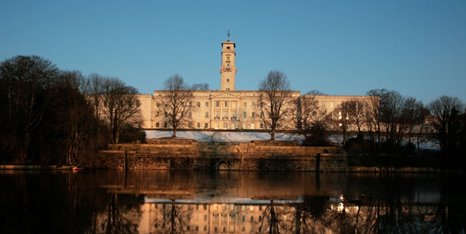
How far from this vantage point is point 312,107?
73375 mm

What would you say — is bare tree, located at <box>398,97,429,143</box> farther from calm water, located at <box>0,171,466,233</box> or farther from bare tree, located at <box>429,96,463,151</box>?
calm water, located at <box>0,171,466,233</box>

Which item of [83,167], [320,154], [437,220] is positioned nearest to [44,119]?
[83,167]

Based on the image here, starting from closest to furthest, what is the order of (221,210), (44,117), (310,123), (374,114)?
(221,210)
(44,117)
(374,114)
(310,123)

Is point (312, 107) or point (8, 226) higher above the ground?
point (312, 107)

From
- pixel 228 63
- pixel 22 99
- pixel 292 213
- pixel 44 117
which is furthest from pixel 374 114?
pixel 292 213

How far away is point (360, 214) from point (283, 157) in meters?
33.1

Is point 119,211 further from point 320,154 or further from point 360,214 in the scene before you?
point 320,154

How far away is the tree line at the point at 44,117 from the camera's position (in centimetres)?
4406

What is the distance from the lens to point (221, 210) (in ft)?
60.5

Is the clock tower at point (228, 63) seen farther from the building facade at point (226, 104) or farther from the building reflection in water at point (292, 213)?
the building reflection in water at point (292, 213)

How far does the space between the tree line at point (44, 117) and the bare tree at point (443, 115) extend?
3685 centimetres

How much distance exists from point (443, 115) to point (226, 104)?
152 feet

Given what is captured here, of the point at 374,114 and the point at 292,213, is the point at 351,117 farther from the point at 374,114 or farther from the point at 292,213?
the point at 292,213

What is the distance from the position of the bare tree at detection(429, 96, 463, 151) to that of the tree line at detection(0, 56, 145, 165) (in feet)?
121
